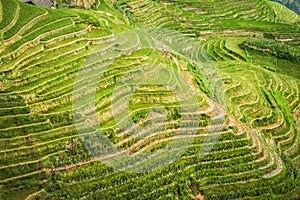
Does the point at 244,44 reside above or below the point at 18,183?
above

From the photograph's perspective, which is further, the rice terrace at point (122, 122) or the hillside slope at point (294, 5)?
the hillside slope at point (294, 5)

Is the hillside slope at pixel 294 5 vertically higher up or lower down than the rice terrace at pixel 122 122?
higher up

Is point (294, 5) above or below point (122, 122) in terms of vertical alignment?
above

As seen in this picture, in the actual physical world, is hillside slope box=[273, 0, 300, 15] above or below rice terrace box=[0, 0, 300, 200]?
above

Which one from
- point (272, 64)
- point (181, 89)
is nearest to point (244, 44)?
point (272, 64)

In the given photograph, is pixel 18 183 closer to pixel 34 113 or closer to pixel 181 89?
pixel 34 113

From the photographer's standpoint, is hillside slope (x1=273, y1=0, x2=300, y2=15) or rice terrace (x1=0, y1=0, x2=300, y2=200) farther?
hillside slope (x1=273, y1=0, x2=300, y2=15)

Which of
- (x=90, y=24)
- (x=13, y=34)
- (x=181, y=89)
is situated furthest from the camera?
(x=90, y=24)

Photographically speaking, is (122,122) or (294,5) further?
(294,5)
